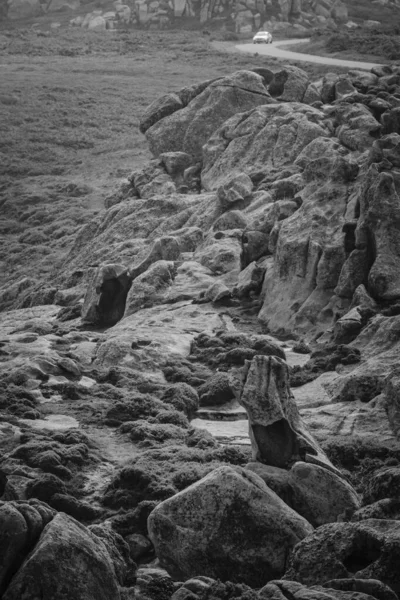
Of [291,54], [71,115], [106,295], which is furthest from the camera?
[291,54]

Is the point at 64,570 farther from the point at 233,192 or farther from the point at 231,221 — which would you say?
the point at 233,192

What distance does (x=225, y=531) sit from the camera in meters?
27.1

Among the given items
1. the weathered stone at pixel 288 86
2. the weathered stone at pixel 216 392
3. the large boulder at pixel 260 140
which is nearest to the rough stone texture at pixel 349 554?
the weathered stone at pixel 216 392

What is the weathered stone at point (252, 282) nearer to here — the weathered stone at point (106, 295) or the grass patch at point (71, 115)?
the weathered stone at point (106, 295)

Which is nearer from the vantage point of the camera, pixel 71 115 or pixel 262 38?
pixel 71 115

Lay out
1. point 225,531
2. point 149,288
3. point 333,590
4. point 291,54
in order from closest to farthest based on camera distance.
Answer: point 333,590 < point 225,531 < point 149,288 < point 291,54

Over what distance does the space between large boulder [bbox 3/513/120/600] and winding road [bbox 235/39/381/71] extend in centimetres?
9661

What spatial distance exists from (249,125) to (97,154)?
44.4 m

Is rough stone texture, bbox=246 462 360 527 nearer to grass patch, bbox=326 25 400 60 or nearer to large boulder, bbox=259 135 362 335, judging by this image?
large boulder, bbox=259 135 362 335

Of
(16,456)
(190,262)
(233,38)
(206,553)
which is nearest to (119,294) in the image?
(190,262)

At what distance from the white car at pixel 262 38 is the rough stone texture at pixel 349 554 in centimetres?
14367

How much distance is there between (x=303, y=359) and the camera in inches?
2029

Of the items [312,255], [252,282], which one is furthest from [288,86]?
[312,255]

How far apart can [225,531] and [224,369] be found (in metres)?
24.3
